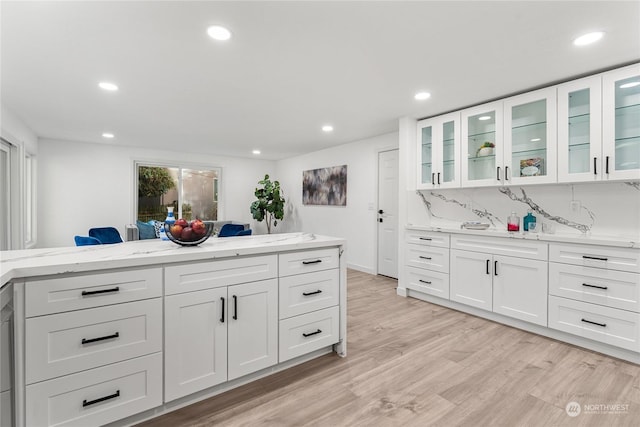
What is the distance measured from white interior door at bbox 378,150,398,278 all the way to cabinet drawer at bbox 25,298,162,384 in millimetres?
3948

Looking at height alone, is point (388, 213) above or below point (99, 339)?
above

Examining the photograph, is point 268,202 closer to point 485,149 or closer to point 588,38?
point 485,149

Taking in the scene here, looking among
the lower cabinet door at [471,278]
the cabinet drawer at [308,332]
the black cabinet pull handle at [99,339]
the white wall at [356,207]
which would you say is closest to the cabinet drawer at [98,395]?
the black cabinet pull handle at [99,339]

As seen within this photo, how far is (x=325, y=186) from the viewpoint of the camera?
6352mm

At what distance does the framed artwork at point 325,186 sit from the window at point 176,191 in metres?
2.27

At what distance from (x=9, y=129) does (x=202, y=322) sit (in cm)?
411

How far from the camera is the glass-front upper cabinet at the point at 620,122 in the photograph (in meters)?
2.47

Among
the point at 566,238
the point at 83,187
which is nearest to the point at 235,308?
the point at 566,238

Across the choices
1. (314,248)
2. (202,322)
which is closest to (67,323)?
(202,322)

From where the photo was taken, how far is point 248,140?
561 cm

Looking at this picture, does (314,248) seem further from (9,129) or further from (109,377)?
(9,129)

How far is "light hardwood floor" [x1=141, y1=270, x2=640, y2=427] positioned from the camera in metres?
1.72

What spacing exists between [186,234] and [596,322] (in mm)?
3252

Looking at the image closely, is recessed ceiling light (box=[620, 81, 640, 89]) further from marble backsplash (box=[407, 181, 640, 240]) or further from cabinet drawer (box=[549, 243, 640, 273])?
cabinet drawer (box=[549, 243, 640, 273])
